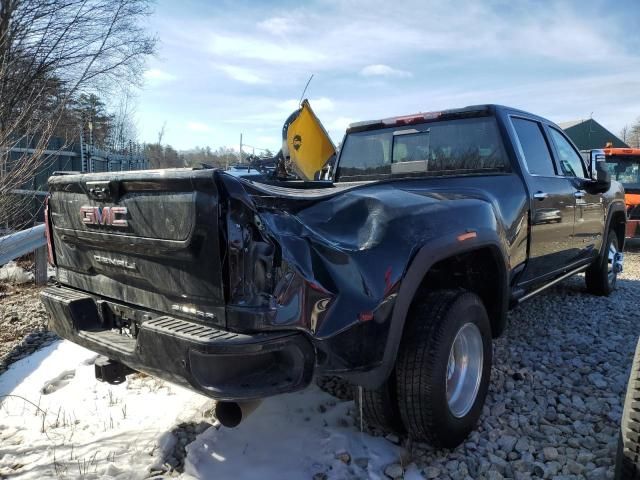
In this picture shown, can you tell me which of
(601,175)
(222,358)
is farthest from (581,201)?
(222,358)

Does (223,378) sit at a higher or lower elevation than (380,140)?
lower

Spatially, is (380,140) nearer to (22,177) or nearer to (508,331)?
(508,331)

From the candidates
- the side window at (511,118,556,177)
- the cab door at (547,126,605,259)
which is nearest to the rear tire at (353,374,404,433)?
the side window at (511,118,556,177)

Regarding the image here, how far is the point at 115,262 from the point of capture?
8.11 ft

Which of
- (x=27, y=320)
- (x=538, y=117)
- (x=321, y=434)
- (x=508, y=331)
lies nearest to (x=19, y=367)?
(x=27, y=320)

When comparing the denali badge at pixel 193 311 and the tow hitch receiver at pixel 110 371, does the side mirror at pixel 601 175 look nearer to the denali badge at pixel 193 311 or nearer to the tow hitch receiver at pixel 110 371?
the denali badge at pixel 193 311

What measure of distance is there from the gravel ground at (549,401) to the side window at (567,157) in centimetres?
144

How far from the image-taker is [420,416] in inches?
96.5

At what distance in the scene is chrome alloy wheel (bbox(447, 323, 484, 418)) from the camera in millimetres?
2771

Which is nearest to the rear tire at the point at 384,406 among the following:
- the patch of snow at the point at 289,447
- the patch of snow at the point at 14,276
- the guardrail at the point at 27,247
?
the patch of snow at the point at 289,447

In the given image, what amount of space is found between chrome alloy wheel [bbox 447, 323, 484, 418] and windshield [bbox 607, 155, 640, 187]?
32.1 feet

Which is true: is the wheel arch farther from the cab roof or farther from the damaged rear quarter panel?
the damaged rear quarter panel

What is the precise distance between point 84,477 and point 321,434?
47.4 inches

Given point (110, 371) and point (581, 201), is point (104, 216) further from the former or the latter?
point (581, 201)
